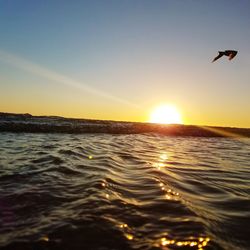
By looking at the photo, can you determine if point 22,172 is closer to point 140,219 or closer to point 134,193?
point 134,193

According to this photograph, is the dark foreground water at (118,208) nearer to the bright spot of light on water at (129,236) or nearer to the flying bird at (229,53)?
the bright spot of light on water at (129,236)

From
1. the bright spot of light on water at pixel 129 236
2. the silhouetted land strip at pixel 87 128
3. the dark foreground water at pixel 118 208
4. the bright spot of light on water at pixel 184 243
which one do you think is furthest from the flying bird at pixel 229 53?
the silhouetted land strip at pixel 87 128

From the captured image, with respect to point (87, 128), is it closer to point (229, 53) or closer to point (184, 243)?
point (229, 53)

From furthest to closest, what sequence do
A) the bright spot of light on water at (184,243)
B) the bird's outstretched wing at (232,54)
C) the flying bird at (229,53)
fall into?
1. the flying bird at (229,53)
2. the bird's outstretched wing at (232,54)
3. the bright spot of light on water at (184,243)

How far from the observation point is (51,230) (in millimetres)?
4289

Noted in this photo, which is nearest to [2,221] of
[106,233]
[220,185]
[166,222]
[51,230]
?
[51,230]

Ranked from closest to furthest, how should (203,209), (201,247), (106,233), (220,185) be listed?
(201,247) → (106,233) → (203,209) → (220,185)

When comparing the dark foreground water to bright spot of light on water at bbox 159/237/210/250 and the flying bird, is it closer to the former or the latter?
bright spot of light on water at bbox 159/237/210/250

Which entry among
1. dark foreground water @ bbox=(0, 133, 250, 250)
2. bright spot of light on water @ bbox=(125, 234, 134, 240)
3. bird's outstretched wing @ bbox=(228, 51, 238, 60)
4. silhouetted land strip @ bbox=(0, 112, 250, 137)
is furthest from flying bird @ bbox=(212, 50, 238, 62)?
silhouetted land strip @ bbox=(0, 112, 250, 137)

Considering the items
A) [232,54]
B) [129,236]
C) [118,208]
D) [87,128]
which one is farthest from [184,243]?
[87,128]

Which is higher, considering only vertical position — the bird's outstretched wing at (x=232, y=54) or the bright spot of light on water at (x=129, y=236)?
the bird's outstretched wing at (x=232, y=54)

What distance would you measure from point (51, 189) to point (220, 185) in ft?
14.3

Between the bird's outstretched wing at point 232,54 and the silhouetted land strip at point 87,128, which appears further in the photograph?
the silhouetted land strip at point 87,128

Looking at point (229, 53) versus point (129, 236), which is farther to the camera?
point (229, 53)
